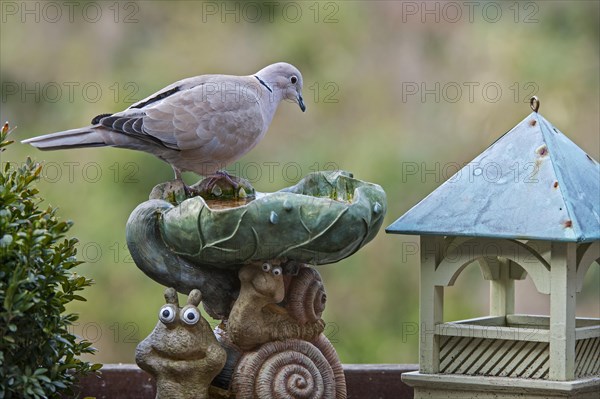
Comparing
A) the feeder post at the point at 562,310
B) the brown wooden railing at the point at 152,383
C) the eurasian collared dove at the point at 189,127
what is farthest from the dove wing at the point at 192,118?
the feeder post at the point at 562,310

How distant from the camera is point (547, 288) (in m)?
2.82

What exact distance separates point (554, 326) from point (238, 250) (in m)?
0.81

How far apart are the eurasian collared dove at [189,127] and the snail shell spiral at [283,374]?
1.85 ft

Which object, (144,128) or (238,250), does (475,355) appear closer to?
(238,250)

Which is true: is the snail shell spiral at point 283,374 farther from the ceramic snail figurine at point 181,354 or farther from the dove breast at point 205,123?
the dove breast at point 205,123

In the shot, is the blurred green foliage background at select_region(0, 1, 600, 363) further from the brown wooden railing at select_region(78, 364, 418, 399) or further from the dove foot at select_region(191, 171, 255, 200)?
the dove foot at select_region(191, 171, 255, 200)

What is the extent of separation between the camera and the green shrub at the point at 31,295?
2.40 meters

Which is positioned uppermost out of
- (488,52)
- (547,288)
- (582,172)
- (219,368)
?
(488,52)

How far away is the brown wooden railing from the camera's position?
327 centimetres

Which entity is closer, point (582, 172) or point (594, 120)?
point (582, 172)

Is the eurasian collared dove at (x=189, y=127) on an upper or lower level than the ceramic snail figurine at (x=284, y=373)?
Result: upper

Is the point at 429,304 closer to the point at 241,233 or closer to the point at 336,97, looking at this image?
the point at 241,233

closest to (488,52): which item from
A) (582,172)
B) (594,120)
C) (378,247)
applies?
(594,120)

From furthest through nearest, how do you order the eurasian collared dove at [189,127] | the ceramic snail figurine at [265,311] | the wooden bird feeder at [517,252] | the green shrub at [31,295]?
the eurasian collared dove at [189,127], the wooden bird feeder at [517,252], the ceramic snail figurine at [265,311], the green shrub at [31,295]
